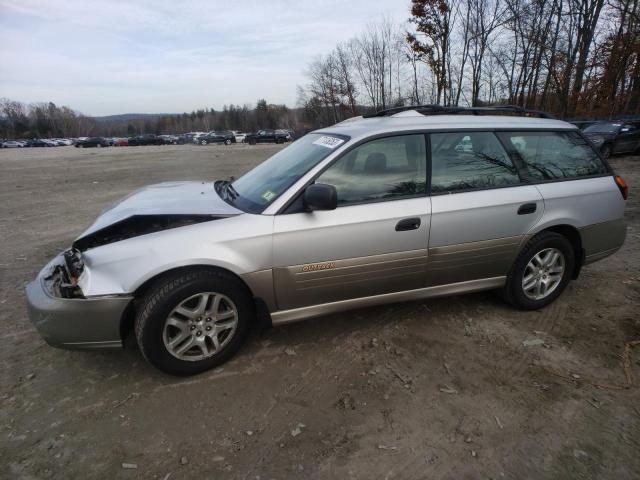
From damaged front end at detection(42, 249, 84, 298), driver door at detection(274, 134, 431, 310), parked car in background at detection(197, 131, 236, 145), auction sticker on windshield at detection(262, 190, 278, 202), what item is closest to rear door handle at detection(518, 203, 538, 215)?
driver door at detection(274, 134, 431, 310)

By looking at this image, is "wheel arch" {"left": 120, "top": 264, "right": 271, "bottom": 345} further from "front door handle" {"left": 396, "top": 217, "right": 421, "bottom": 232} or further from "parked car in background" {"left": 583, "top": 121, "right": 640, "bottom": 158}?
→ "parked car in background" {"left": 583, "top": 121, "right": 640, "bottom": 158}

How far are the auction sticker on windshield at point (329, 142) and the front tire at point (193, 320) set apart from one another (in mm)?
1236

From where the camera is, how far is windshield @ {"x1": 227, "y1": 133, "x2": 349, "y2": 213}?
2.78 meters

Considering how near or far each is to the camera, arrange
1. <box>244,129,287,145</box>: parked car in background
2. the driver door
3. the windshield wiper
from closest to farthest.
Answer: the driver door, the windshield wiper, <box>244,129,287,145</box>: parked car in background

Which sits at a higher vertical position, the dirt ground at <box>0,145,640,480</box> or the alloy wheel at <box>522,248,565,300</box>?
the alloy wheel at <box>522,248,565,300</box>

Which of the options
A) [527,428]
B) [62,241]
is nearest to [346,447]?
[527,428]

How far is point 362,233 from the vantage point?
8.96 ft

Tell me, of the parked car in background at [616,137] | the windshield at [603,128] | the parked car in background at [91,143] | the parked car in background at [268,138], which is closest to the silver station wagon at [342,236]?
the parked car in background at [616,137]

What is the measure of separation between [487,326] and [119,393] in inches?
112

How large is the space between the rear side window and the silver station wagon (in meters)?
0.01

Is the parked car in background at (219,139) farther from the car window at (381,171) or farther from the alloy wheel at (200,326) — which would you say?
the alloy wheel at (200,326)

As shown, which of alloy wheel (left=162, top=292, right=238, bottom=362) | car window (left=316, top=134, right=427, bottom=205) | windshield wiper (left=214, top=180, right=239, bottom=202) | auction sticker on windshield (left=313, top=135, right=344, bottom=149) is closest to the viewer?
alloy wheel (left=162, top=292, right=238, bottom=362)

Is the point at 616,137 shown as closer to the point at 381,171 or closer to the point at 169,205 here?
the point at 381,171

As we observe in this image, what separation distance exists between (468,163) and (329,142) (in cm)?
114
